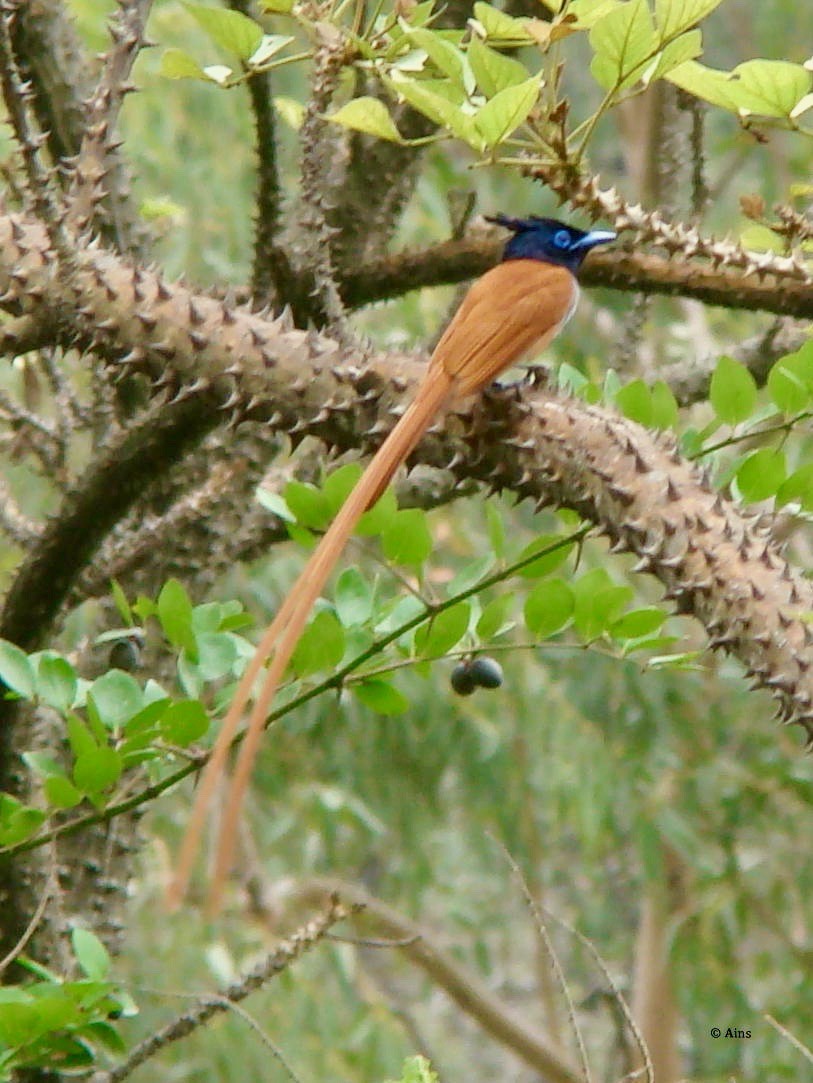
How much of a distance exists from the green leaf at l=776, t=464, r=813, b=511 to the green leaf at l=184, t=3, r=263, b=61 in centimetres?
85

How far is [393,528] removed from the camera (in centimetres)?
182

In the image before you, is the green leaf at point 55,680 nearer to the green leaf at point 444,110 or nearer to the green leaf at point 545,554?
the green leaf at point 545,554

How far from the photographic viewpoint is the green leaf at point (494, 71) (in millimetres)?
1631

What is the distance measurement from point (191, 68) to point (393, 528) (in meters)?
0.69

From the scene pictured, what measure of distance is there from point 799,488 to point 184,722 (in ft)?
2.36

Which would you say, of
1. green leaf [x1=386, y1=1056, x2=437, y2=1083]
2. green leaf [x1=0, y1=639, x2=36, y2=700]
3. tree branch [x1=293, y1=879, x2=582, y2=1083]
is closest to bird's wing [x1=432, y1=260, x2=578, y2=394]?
green leaf [x1=0, y1=639, x2=36, y2=700]

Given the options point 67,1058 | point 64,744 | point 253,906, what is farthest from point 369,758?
point 67,1058

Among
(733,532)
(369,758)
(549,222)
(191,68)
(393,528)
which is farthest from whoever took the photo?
(369,758)

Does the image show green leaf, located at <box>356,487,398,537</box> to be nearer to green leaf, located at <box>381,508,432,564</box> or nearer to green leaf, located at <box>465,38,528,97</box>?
green leaf, located at <box>381,508,432,564</box>

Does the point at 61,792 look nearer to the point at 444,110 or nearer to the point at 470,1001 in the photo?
the point at 444,110

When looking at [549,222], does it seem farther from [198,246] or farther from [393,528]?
[198,246]

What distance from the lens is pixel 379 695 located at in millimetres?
1866

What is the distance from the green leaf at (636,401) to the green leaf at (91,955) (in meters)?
0.88

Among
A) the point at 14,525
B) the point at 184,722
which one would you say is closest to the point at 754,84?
the point at 184,722
